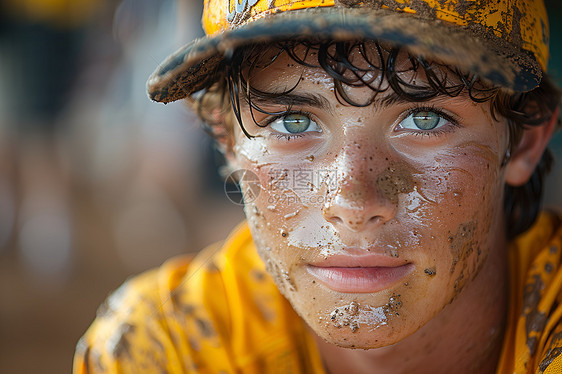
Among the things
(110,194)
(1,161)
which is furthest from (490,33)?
(1,161)

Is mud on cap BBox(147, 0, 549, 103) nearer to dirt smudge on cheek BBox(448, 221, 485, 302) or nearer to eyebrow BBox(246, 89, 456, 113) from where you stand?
eyebrow BBox(246, 89, 456, 113)

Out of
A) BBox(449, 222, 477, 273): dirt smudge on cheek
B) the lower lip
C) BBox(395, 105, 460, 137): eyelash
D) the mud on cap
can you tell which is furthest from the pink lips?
the mud on cap

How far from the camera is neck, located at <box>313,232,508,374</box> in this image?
1.52m

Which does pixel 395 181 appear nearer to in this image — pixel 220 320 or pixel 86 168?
pixel 220 320

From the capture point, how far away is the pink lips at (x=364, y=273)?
1227mm

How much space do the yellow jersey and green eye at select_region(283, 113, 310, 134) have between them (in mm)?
626

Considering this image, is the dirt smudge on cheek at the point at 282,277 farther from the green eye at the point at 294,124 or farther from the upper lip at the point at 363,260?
the green eye at the point at 294,124

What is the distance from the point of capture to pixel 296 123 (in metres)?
1.35

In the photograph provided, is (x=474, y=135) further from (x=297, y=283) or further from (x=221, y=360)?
(x=221, y=360)

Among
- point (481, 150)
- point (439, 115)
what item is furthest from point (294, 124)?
point (481, 150)

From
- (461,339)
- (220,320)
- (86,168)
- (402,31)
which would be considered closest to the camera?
(402,31)

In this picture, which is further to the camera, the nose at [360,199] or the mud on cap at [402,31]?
the nose at [360,199]

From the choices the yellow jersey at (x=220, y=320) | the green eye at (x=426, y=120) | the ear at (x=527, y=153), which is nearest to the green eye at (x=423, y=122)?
the green eye at (x=426, y=120)

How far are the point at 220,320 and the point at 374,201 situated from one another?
779 mm
